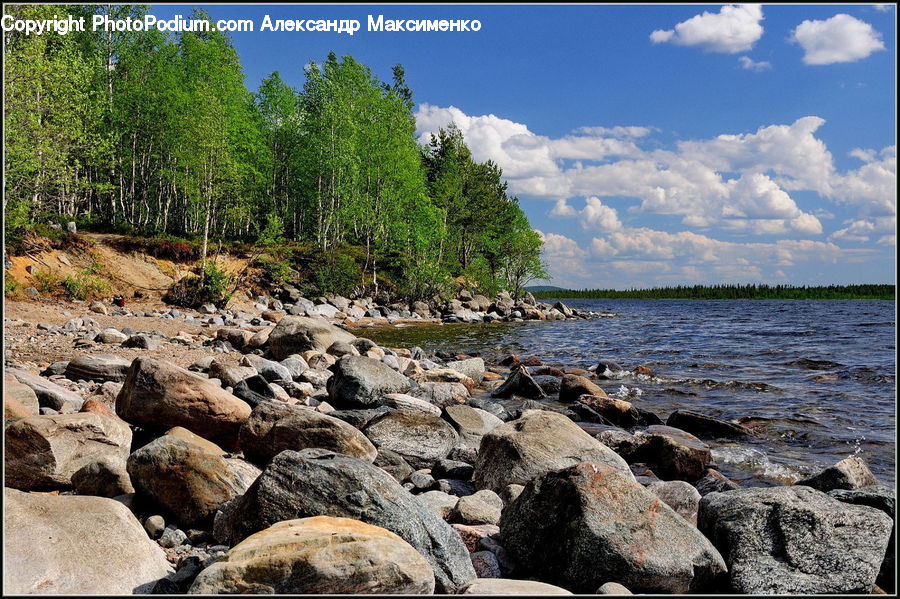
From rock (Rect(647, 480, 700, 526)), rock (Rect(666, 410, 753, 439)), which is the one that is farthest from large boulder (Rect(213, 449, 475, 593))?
rock (Rect(666, 410, 753, 439))

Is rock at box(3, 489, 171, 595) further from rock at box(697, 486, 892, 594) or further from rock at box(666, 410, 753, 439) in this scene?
rock at box(666, 410, 753, 439)

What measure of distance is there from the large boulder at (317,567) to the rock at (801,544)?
291 centimetres

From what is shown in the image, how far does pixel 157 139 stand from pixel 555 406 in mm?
36642

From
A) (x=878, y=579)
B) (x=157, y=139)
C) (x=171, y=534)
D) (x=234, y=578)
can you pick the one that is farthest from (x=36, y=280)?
(x=878, y=579)

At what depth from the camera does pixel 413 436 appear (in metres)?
8.16

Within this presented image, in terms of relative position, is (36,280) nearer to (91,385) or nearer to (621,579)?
(91,385)

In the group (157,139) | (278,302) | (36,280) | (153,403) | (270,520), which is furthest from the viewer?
(157,139)

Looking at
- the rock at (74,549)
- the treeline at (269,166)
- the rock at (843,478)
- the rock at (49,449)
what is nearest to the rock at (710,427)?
the rock at (843,478)

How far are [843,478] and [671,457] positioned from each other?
226 cm

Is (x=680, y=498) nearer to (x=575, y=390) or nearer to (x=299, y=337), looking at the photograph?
(x=575, y=390)

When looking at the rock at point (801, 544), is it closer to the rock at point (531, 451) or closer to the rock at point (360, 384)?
the rock at point (531, 451)

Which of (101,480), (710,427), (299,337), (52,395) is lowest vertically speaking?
(710,427)

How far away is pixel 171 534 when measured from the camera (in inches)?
189

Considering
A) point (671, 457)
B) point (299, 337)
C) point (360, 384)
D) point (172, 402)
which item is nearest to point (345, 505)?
point (172, 402)
